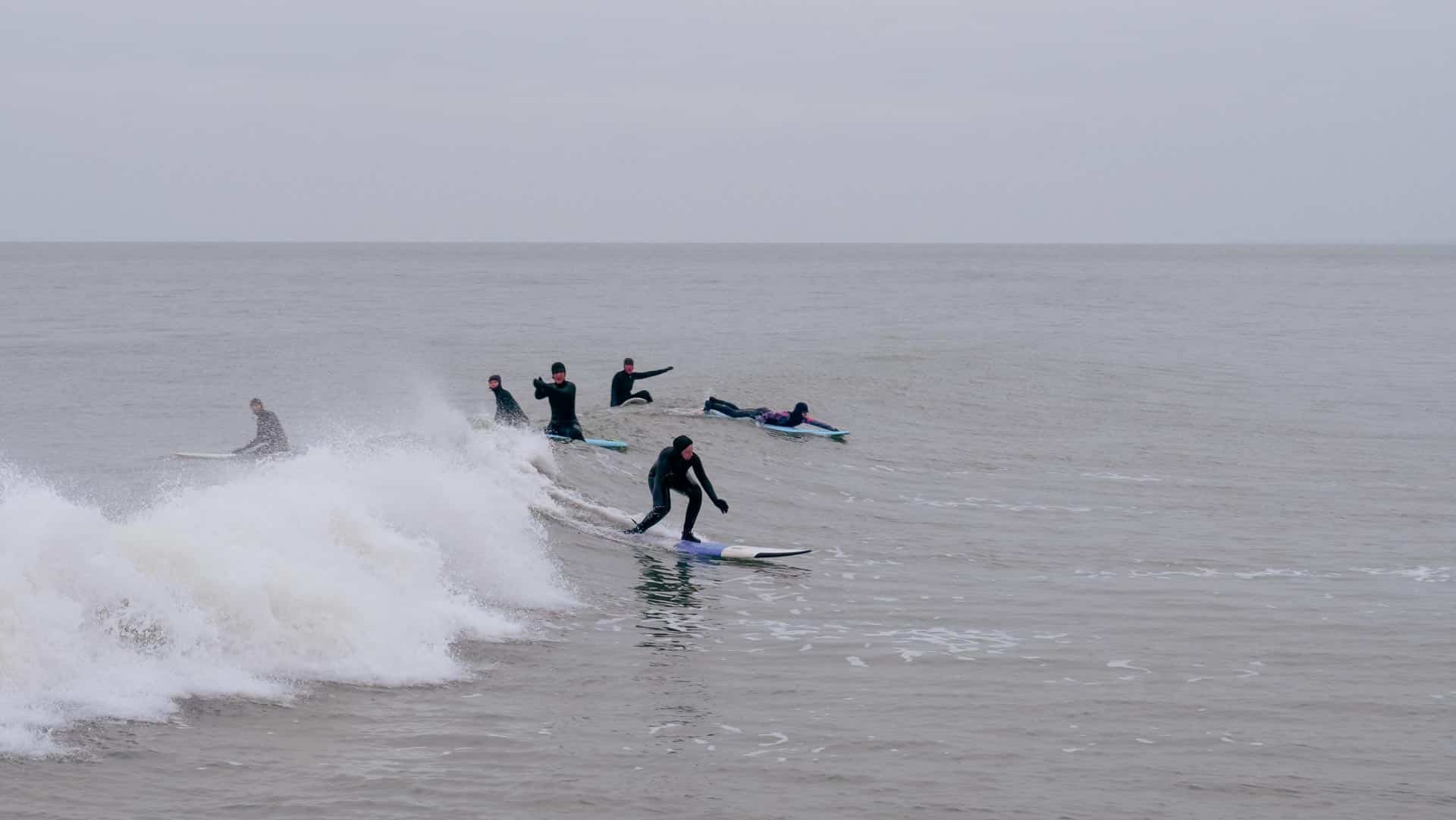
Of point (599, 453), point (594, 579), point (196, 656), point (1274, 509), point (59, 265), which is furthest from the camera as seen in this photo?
point (59, 265)

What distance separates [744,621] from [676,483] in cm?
507

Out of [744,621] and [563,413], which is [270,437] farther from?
[744,621]

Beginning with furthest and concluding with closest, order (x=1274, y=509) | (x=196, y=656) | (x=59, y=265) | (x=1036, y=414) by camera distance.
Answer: (x=59, y=265)
(x=1036, y=414)
(x=1274, y=509)
(x=196, y=656)

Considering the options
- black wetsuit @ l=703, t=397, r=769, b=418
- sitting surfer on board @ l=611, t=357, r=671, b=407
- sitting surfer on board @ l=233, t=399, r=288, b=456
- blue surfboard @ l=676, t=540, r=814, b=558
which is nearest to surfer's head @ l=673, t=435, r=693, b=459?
blue surfboard @ l=676, t=540, r=814, b=558

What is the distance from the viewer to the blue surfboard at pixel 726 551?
1825 centimetres

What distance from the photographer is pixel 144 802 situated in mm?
8719

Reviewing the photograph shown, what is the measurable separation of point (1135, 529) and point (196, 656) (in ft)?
46.4

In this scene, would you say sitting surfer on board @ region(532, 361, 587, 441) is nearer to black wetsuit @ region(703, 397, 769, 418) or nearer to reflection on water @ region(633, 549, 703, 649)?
black wetsuit @ region(703, 397, 769, 418)

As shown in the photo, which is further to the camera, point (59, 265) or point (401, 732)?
point (59, 265)

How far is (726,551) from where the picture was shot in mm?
18344

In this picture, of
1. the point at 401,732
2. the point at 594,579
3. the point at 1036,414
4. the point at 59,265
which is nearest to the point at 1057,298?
the point at 1036,414

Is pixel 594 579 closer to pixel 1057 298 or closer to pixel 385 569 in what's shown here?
pixel 385 569

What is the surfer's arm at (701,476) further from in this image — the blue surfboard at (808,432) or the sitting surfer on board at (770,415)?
the blue surfboard at (808,432)

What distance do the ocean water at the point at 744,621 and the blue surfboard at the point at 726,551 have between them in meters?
0.29
